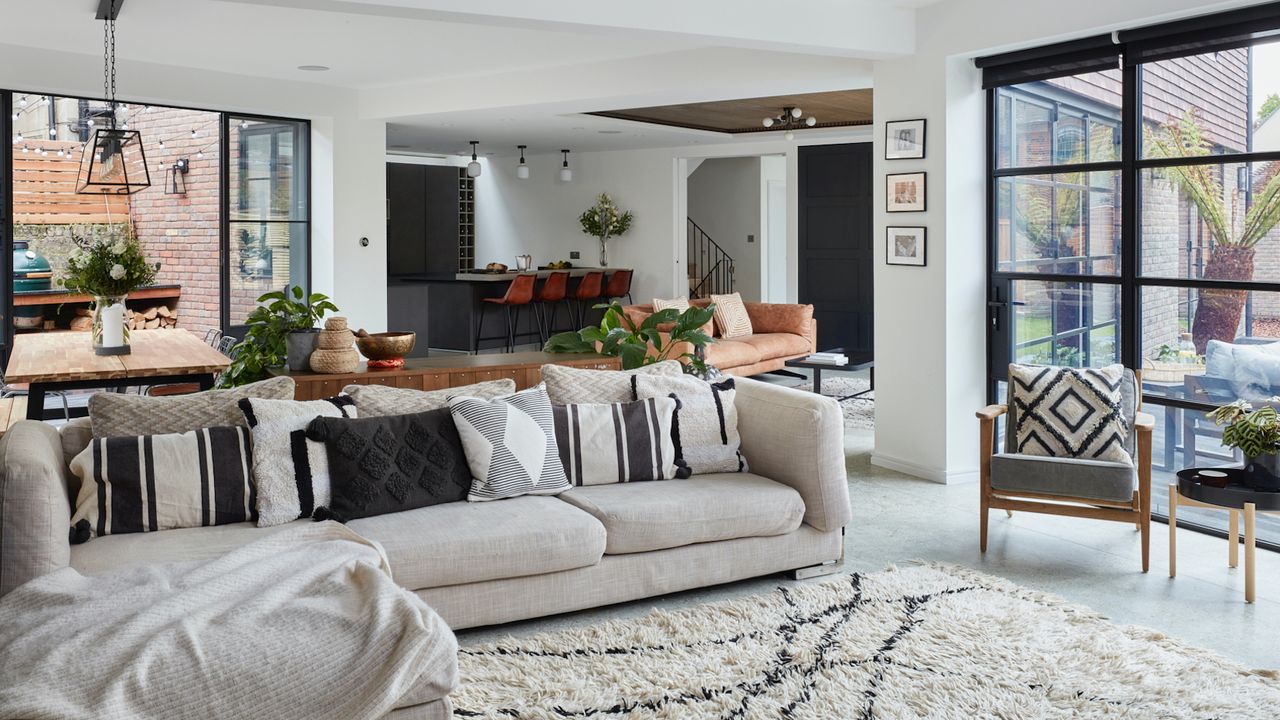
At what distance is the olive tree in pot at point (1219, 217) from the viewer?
15.2ft

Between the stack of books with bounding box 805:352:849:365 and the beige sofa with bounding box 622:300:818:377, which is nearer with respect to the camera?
the stack of books with bounding box 805:352:849:365

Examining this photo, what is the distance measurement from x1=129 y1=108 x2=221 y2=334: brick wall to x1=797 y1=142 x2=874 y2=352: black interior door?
5907 millimetres

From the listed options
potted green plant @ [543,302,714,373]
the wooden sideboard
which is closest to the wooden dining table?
the wooden sideboard

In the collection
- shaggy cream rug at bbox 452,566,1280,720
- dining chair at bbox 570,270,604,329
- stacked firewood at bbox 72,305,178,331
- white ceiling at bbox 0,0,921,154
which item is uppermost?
white ceiling at bbox 0,0,921,154

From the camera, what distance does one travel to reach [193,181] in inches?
384

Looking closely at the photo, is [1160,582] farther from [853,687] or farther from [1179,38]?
[1179,38]

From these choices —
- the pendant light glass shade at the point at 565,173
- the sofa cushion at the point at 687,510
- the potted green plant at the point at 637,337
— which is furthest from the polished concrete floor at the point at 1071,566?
the pendant light glass shade at the point at 565,173

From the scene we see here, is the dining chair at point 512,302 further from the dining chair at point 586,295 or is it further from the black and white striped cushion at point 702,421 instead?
the black and white striped cushion at point 702,421

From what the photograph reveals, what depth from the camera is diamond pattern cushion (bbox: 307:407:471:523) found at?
3.68 m

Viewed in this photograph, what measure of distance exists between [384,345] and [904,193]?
299 centimetres

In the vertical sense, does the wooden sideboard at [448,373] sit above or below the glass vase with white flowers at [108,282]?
below

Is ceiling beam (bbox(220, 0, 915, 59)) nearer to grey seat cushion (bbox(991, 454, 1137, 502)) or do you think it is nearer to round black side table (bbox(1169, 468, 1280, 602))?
grey seat cushion (bbox(991, 454, 1137, 502))

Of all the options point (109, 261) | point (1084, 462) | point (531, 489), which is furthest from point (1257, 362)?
point (109, 261)

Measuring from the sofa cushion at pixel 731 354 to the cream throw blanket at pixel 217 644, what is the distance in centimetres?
611
